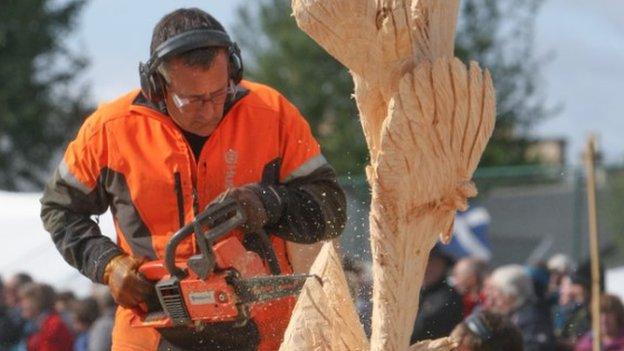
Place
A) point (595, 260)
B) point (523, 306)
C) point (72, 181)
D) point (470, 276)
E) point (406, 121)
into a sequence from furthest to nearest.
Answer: point (470, 276) < point (523, 306) < point (595, 260) < point (72, 181) < point (406, 121)

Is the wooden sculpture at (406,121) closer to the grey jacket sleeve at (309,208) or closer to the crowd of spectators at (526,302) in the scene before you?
the grey jacket sleeve at (309,208)

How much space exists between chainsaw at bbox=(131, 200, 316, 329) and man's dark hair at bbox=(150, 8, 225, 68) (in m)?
0.42

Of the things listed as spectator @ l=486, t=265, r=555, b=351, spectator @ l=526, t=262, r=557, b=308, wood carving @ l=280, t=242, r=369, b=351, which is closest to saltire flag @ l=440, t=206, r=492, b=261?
spectator @ l=526, t=262, r=557, b=308

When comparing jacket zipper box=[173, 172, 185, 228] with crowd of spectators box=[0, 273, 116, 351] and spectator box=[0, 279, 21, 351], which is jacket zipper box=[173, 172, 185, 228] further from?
spectator box=[0, 279, 21, 351]

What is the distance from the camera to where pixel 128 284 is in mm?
4648

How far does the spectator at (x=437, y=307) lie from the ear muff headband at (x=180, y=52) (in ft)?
8.57

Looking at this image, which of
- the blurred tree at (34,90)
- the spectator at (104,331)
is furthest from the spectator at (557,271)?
the blurred tree at (34,90)

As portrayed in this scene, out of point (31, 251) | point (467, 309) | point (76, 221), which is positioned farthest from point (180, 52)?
point (31, 251)

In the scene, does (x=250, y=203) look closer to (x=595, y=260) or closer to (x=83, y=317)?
(x=595, y=260)

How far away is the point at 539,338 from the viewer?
952cm

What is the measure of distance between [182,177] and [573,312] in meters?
5.17

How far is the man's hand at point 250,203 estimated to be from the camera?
4.52 metres

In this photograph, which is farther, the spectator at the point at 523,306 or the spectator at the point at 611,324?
the spectator at the point at 523,306

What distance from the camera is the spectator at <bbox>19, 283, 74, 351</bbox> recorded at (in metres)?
10.9
